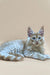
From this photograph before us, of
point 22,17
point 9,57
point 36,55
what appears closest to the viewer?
point 9,57

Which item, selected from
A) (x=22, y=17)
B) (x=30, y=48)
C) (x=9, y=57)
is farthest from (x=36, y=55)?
(x=22, y=17)

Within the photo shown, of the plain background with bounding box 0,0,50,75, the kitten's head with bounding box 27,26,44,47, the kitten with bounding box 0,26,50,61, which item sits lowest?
the kitten with bounding box 0,26,50,61

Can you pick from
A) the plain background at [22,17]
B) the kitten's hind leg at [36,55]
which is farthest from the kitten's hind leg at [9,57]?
the plain background at [22,17]

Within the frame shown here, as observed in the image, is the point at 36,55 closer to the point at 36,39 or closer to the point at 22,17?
the point at 36,39

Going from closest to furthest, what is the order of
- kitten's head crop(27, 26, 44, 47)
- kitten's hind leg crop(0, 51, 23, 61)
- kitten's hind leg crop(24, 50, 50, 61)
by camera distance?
kitten's hind leg crop(0, 51, 23, 61) < kitten's hind leg crop(24, 50, 50, 61) < kitten's head crop(27, 26, 44, 47)

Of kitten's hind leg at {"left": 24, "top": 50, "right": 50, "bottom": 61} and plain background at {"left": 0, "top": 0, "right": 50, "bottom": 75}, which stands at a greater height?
plain background at {"left": 0, "top": 0, "right": 50, "bottom": 75}

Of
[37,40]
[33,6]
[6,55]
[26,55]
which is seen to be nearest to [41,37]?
[37,40]

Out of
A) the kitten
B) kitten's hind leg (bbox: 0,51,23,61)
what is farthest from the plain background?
kitten's hind leg (bbox: 0,51,23,61)

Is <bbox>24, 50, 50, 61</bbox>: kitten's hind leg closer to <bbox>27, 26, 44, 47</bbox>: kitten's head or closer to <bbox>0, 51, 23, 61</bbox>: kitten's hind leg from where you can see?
<bbox>27, 26, 44, 47</bbox>: kitten's head

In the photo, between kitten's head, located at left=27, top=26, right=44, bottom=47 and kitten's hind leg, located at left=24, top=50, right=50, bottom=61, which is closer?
kitten's hind leg, located at left=24, top=50, right=50, bottom=61

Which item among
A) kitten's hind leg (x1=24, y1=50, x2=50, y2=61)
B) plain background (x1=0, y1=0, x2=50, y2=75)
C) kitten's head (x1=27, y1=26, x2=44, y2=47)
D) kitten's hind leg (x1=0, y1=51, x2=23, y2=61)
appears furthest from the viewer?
plain background (x1=0, y1=0, x2=50, y2=75)

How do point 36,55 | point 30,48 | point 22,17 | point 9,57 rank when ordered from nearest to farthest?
point 9,57, point 36,55, point 30,48, point 22,17

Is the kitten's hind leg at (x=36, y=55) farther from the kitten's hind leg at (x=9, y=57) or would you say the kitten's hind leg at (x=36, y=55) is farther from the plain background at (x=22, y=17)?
the plain background at (x=22, y=17)

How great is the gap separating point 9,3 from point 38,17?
51 cm
